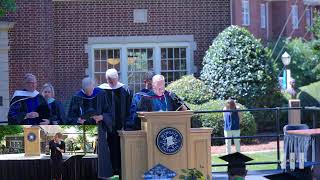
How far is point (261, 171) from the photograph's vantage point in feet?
47.2

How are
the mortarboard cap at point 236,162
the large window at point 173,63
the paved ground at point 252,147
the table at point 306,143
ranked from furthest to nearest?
the large window at point 173,63, the paved ground at point 252,147, the table at point 306,143, the mortarboard cap at point 236,162

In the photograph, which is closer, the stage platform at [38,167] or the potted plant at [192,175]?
the potted plant at [192,175]

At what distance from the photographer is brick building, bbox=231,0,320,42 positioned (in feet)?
126

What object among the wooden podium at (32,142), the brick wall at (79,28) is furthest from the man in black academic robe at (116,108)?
the brick wall at (79,28)

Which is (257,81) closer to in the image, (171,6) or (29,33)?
(171,6)

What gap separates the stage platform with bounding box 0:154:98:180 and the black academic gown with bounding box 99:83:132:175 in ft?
1.22

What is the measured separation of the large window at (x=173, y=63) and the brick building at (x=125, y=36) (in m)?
0.03

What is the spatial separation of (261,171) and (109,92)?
15.2 ft

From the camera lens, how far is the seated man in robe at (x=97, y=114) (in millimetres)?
10336

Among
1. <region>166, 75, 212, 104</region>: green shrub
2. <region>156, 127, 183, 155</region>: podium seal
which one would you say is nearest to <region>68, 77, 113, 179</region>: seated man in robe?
<region>156, 127, 183, 155</region>: podium seal

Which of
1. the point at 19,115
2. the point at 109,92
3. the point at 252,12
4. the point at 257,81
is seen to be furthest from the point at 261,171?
the point at 252,12

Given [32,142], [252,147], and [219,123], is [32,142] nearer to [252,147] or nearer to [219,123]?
[252,147]

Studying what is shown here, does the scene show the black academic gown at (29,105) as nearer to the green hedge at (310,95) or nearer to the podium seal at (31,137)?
the podium seal at (31,137)

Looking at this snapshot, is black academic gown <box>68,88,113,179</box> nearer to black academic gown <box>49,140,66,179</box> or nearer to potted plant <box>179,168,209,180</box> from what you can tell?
black academic gown <box>49,140,66,179</box>
